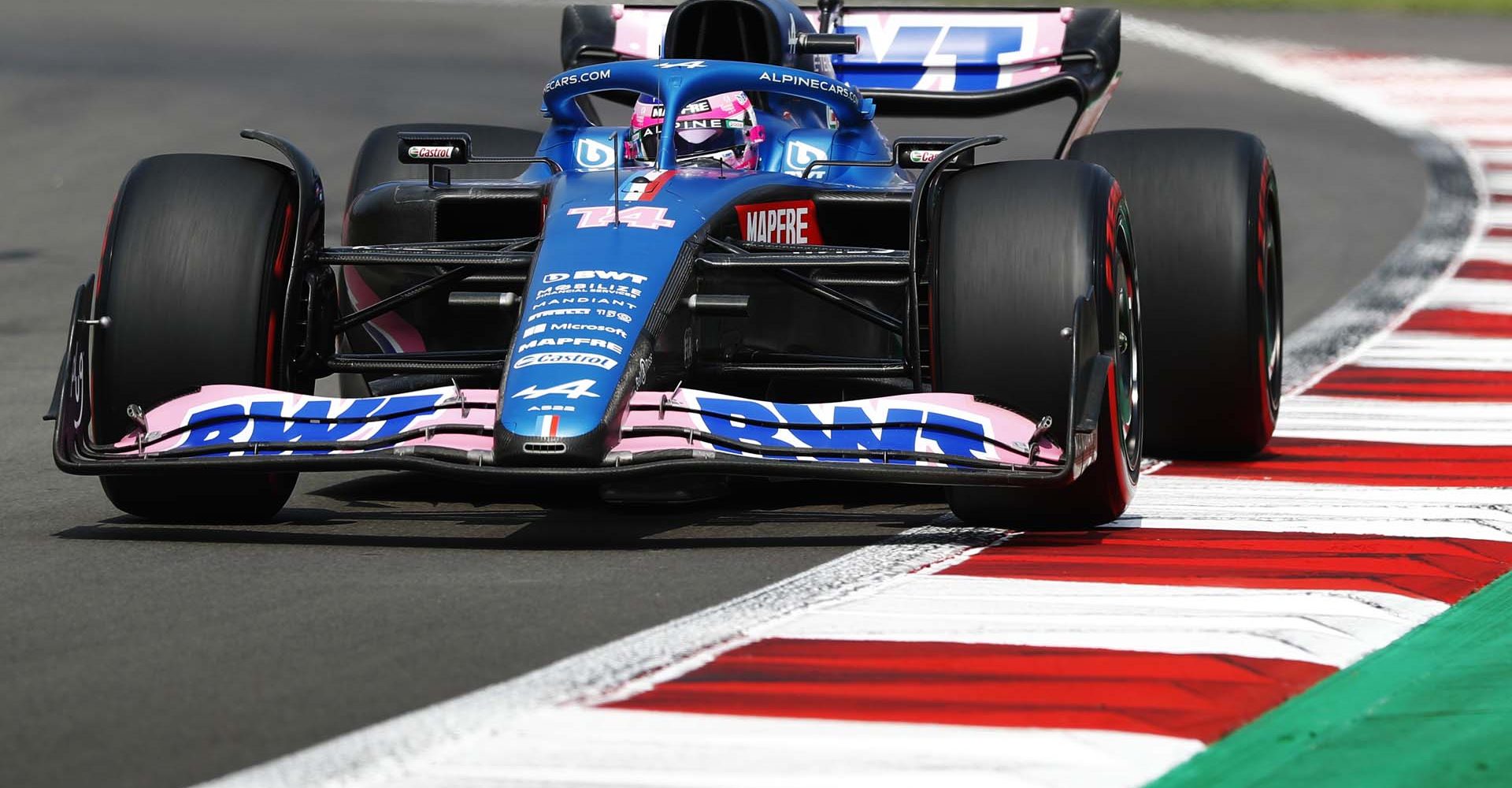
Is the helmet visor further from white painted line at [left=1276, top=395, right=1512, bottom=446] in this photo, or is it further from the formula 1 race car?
white painted line at [left=1276, top=395, right=1512, bottom=446]

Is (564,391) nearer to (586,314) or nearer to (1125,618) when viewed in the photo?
(586,314)

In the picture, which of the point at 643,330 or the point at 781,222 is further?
the point at 781,222

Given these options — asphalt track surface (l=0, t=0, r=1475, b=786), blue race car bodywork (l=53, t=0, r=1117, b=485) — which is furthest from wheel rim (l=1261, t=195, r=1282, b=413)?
asphalt track surface (l=0, t=0, r=1475, b=786)

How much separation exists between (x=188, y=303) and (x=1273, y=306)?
3.84 m

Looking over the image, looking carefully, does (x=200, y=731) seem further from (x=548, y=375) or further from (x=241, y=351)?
(x=241, y=351)

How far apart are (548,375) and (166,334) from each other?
1101mm

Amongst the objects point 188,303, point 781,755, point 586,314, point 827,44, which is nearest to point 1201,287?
point 827,44

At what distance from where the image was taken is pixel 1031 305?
572 cm

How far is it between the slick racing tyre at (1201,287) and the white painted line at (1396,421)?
74 centimetres

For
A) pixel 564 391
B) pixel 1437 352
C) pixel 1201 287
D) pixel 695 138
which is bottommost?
pixel 1437 352

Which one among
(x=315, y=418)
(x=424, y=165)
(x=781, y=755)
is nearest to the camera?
(x=781, y=755)

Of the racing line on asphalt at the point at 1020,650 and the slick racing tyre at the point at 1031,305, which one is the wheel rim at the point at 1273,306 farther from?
the slick racing tyre at the point at 1031,305

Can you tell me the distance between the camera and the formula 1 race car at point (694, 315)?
5523 mm

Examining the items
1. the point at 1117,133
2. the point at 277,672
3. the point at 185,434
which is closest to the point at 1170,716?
the point at 277,672
